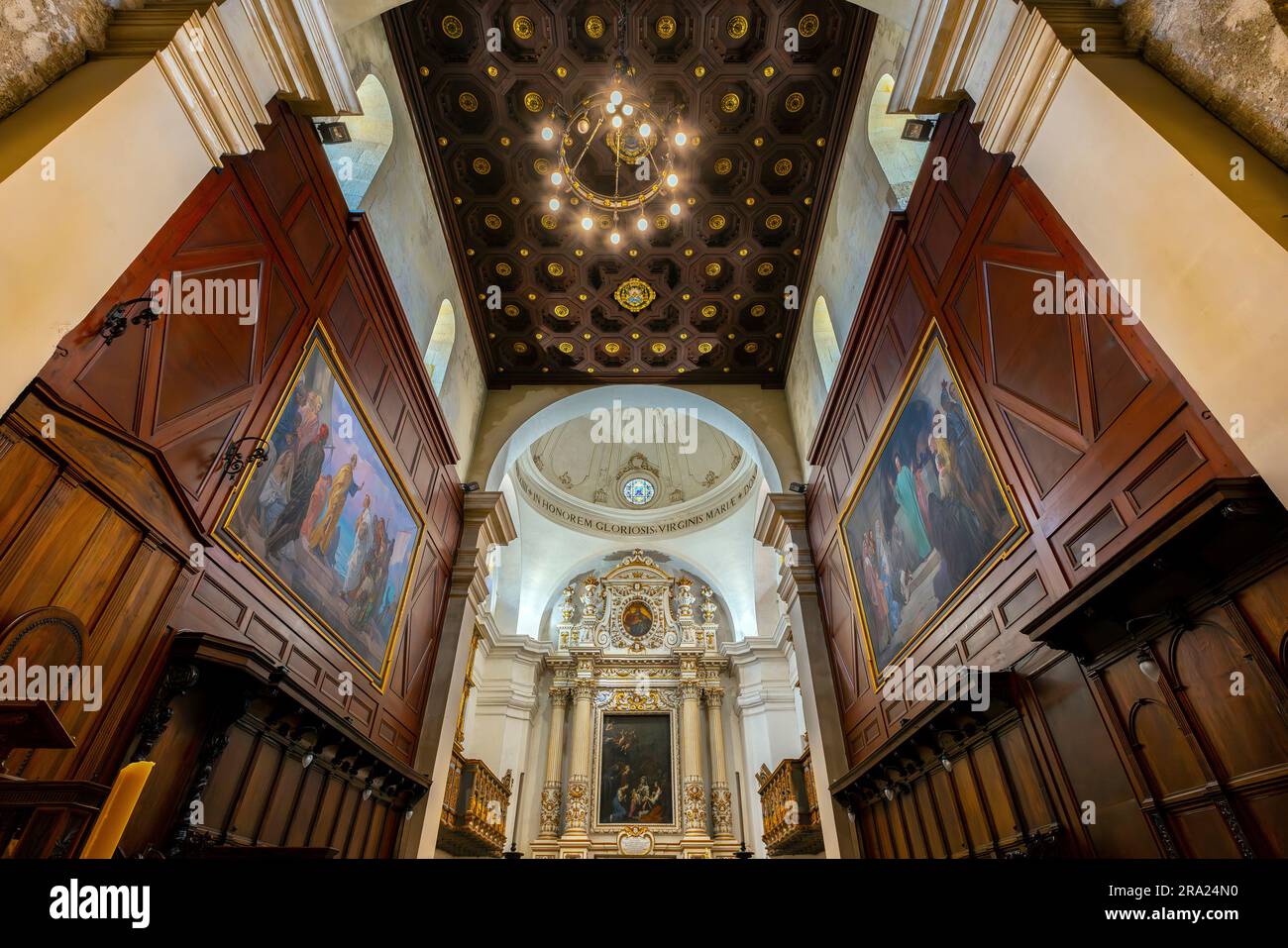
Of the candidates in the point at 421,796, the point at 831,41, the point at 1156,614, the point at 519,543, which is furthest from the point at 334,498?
the point at 519,543

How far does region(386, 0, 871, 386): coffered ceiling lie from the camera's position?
7844 mm

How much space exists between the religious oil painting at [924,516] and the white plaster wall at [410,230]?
6.44 meters

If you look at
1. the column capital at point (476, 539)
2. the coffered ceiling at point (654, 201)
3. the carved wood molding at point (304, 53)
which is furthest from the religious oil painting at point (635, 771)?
the carved wood molding at point (304, 53)

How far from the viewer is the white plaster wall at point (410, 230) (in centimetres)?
709

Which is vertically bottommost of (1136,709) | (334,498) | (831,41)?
(1136,709)

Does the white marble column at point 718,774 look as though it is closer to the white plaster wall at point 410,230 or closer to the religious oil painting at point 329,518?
the white plaster wall at point 410,230

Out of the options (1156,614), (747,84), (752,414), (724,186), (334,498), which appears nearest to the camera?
(1156,614)

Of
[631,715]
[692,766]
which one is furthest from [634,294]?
[692,766]

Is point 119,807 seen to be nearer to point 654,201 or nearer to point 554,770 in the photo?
point 654,201

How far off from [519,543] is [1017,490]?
1490cm

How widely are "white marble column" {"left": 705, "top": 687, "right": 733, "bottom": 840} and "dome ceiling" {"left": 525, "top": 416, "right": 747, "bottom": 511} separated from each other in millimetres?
5945

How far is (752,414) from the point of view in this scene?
11852 millimetres

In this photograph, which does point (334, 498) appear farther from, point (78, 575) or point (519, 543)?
point (519, 543)
